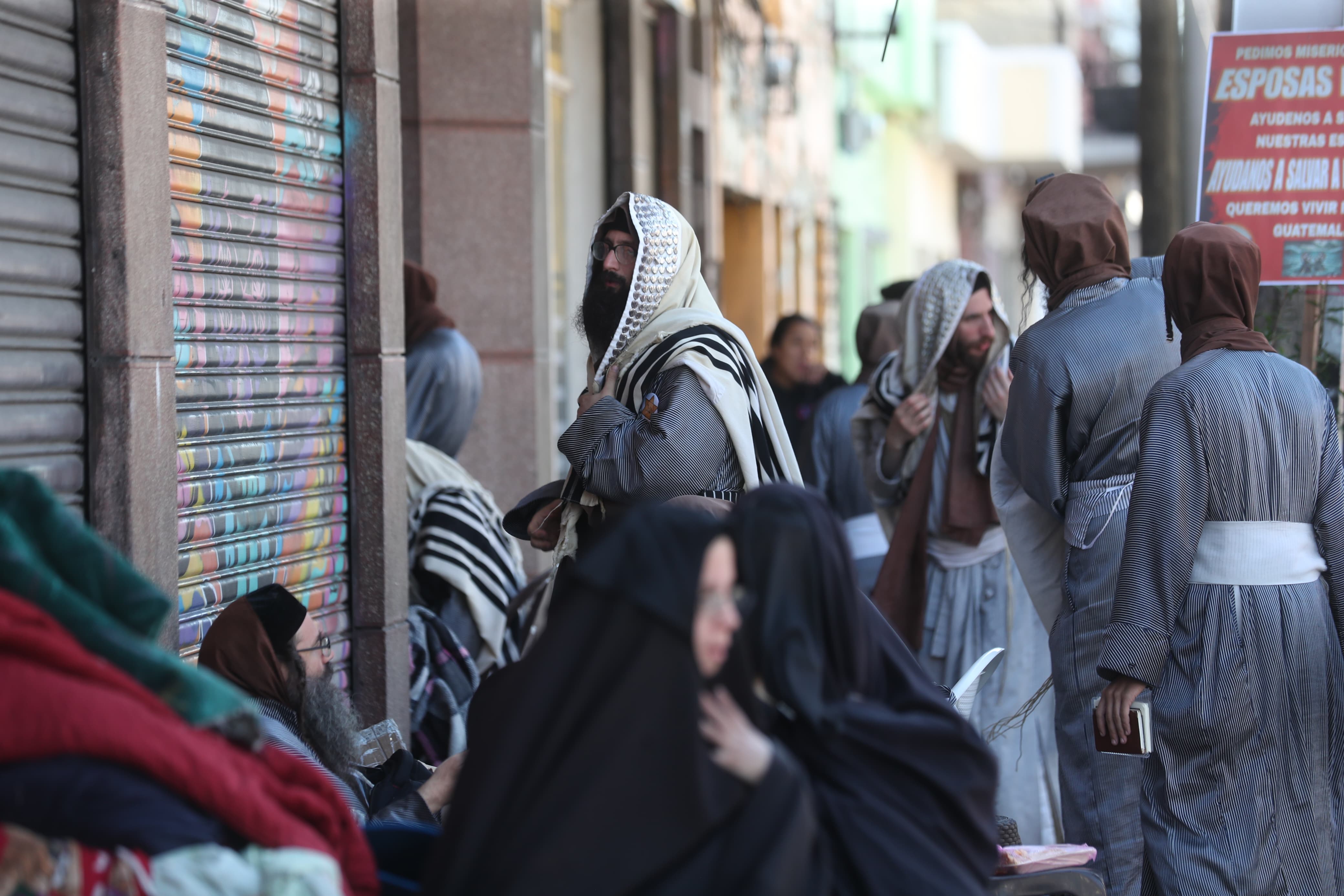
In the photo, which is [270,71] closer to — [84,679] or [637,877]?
[84,679]

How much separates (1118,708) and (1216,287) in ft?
3.46

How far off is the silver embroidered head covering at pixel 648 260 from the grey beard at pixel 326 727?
1.12m

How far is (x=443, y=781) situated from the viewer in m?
3.03

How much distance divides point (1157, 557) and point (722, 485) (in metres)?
1.05

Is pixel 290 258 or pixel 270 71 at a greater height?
pixel 270 71

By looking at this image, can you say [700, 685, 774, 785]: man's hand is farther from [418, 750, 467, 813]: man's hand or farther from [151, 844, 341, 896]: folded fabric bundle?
[418, 750, 467, 813]: man's hand

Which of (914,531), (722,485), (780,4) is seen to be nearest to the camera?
(722,485)

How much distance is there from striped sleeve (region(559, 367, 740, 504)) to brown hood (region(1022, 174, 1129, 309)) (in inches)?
55.6

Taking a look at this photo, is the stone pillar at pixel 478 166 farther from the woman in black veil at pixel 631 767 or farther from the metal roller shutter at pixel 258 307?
the woman in black veil at pixel 631 767

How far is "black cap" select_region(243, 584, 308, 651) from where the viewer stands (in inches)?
127

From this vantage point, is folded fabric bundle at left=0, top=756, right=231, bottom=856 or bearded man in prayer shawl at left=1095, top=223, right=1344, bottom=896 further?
bearded man in prayer shawl at left=1095, top=223, right=1344, bottom=896

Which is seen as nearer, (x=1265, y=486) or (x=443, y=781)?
(x=443, y=781)

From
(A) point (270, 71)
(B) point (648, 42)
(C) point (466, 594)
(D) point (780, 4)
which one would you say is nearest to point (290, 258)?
(A) point (270, 71)

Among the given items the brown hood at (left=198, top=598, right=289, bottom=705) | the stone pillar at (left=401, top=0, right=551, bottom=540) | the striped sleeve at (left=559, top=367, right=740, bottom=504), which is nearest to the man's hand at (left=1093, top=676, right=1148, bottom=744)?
the striped sleeve at (left=559, top=367, right=740, bottom=504)
